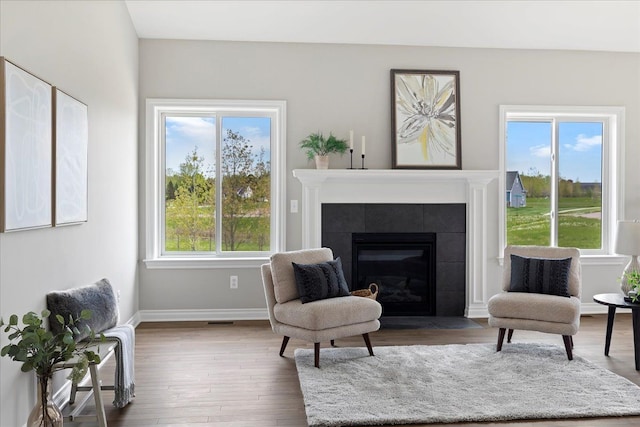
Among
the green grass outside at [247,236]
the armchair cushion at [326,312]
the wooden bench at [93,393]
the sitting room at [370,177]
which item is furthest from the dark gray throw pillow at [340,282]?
the wooden bench at [93,393]

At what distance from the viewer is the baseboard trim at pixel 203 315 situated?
5.27 meters

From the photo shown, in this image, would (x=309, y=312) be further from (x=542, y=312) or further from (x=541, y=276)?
(x=541, y=276)

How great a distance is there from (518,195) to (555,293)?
1684mm

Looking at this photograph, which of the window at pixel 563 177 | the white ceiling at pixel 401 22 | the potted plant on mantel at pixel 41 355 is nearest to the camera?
the potted plant on mantel at pixel 41 355

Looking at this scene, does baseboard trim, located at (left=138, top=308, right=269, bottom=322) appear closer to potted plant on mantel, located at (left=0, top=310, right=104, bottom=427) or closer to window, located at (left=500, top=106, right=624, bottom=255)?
window, located at (left=500, top=106, right=624, bottom=255)

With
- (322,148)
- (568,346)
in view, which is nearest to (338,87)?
(322,148)

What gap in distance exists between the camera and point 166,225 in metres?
5.42

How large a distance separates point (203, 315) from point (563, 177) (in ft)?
12.8

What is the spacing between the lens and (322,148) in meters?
5.16

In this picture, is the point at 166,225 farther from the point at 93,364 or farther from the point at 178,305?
the point at 93,364

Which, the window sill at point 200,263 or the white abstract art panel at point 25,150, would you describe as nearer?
the white abstract art panel at point 25,150

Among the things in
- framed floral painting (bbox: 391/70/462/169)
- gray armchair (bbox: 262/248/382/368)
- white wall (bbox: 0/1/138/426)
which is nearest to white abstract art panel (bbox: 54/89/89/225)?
white wall (bbox: 0/1/138/426)

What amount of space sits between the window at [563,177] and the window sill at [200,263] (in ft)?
8.49

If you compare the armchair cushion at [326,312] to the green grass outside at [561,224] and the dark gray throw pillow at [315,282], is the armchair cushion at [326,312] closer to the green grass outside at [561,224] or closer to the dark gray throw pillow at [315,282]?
the dark gray throw pillow at [315,282]
